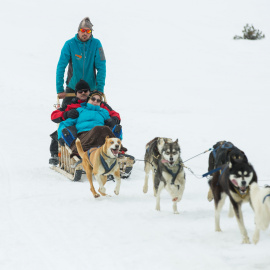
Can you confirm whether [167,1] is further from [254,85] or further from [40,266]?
[40,266]

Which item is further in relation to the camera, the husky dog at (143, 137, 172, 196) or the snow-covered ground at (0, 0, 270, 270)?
the husky dog at (143, 137, 172, 196)

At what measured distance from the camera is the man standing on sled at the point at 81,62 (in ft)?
25.6

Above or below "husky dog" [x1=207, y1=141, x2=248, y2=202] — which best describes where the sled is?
below

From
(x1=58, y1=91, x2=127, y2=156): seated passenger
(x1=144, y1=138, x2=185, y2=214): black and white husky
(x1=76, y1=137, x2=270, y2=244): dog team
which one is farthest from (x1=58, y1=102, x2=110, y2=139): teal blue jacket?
(x1=144, y1=138, x2=185, y2=214): black and white husky

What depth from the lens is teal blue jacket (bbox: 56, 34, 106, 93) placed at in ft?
25.6

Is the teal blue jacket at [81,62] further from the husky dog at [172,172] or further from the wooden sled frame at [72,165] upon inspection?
the husky dog at [172,172]

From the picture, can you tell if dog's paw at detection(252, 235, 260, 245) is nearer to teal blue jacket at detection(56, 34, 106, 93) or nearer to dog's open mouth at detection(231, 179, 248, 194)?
dog's open mouth at detection(231, 179, 248, 194)

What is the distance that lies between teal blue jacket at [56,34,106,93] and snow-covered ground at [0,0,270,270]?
1.39 m

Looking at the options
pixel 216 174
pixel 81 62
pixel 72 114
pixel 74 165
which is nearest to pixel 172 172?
pixel 216 174

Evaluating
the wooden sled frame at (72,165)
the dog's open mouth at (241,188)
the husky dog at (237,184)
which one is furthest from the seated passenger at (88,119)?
the dog's open mouth at (241,188)

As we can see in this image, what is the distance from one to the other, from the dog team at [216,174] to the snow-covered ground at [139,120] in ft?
0.72

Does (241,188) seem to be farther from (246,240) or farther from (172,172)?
(172,172)

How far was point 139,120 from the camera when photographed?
11703 millimetres

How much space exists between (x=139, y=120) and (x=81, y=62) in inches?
157
